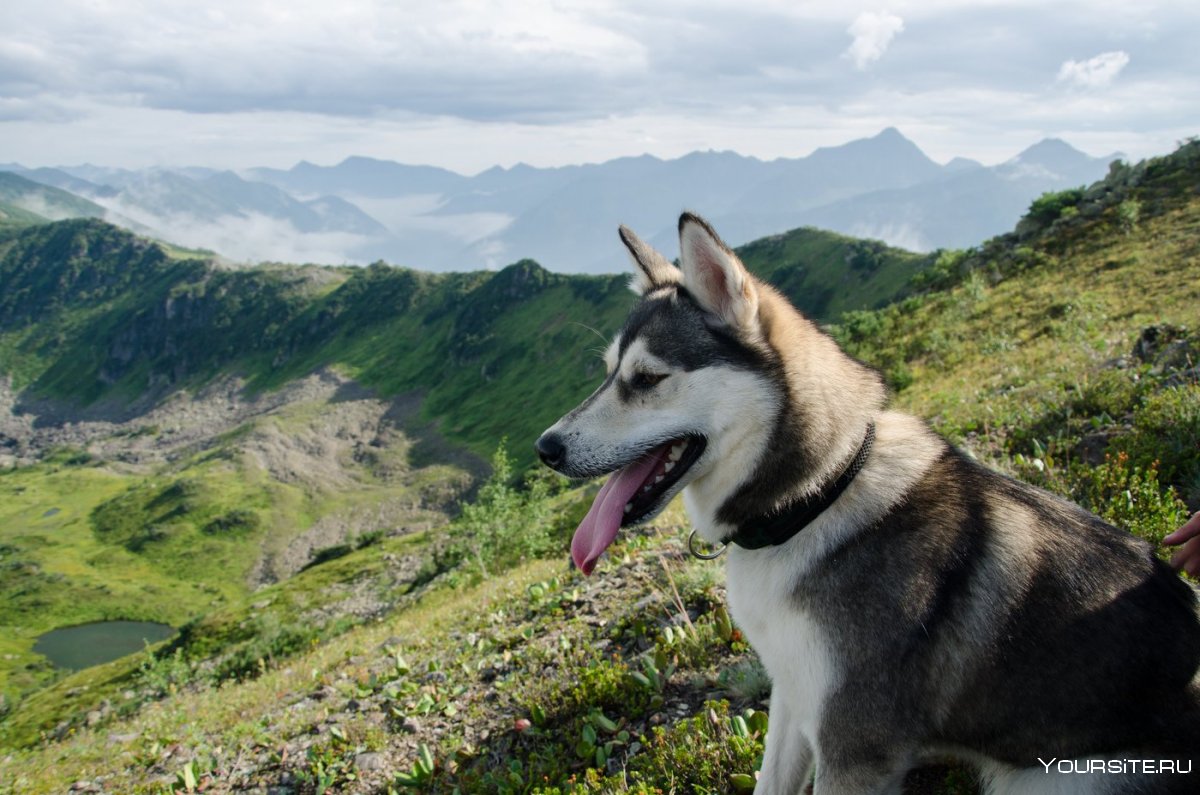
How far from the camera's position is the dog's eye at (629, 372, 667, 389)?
474 centimetres

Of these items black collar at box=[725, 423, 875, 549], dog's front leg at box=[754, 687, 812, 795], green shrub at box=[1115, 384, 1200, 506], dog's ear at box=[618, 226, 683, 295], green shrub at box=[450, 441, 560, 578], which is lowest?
green shrub at box=[450, 441, 560, 578]

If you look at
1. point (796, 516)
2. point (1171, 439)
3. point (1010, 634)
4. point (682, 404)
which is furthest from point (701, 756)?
point (1171, 439)

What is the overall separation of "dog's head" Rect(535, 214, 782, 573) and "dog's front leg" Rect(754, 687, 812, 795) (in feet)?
5.34

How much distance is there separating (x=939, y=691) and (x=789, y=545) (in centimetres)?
112

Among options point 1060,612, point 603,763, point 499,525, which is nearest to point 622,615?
point 603,763

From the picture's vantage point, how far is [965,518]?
419cm

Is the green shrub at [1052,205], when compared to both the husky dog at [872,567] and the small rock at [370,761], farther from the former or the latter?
the small rock at [370,761]

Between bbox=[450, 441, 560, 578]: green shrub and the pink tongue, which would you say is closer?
the pink tongue

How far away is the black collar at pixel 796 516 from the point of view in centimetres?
434

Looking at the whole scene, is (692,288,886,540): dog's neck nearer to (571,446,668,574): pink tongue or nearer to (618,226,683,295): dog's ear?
(571,446,668,574): pink tongue

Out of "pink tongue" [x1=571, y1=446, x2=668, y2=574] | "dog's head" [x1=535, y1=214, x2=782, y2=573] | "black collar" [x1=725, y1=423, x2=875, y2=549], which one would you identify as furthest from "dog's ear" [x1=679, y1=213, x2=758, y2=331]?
"black collar" [x1=725, y1=423, x2=875, y2=549]

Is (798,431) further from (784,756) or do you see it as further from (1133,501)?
(1133,501)

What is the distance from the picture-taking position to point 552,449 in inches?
189

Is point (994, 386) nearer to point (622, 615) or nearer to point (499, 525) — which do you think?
point (622, 615)
